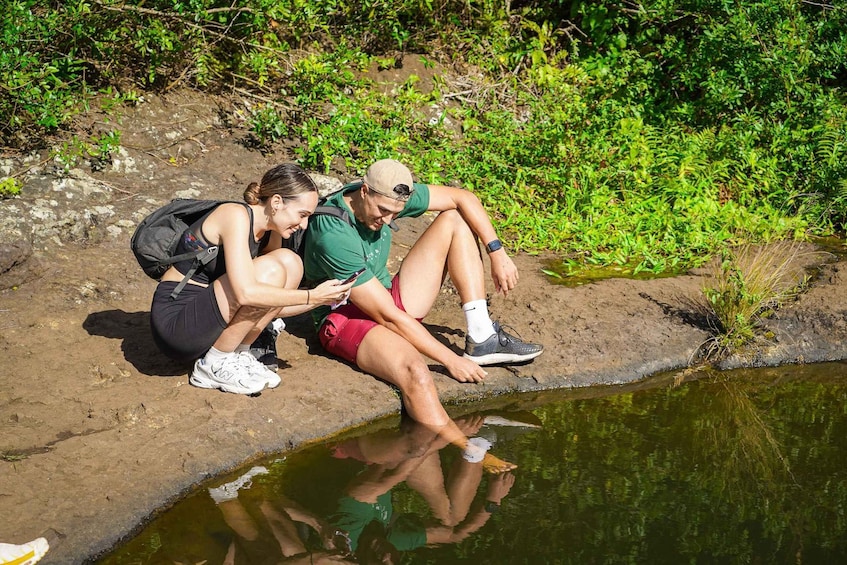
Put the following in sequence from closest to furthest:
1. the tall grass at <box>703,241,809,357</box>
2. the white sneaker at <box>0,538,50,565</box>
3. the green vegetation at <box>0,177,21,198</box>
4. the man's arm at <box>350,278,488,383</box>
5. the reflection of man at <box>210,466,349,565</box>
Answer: the white sneaker at <box>0,538,50,565</box>
the reflection of man at <box>210,466,349,565</box>
the man's arm at <box>350,278,488,383</box>
the tall grass at <box>703,241,809,357</box>
the green vegetation at <box>0,177,21,198</box>

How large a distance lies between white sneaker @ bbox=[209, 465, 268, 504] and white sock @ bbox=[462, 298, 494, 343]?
1.42 m

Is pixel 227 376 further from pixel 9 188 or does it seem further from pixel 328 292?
pixel 9 188

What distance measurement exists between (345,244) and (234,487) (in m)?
1.28

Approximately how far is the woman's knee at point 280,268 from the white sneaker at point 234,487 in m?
0.87

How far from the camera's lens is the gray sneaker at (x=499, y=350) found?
513cm

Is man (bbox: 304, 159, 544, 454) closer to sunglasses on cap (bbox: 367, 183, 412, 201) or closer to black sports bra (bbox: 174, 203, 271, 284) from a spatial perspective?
sunglasses on cap (bbox: 367, 183, 412, 201)

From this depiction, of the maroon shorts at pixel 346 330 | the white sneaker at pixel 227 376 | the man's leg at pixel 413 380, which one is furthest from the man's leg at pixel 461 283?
the white sneaker at pixel 227 376

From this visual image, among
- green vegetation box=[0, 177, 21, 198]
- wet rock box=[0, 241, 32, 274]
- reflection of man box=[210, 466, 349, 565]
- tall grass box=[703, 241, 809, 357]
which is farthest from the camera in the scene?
green vegetation box=[0, 177, 21, 198]

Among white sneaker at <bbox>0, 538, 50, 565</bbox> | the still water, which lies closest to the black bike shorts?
the still water

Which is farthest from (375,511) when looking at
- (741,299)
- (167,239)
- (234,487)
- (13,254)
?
(13,254)

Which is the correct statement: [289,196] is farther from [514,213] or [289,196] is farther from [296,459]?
[514,213]

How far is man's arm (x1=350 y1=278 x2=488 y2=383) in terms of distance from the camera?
4.73 metres

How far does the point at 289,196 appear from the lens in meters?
4.39

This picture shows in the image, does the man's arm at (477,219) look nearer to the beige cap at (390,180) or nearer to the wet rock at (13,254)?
the beige cap at (390,180)
